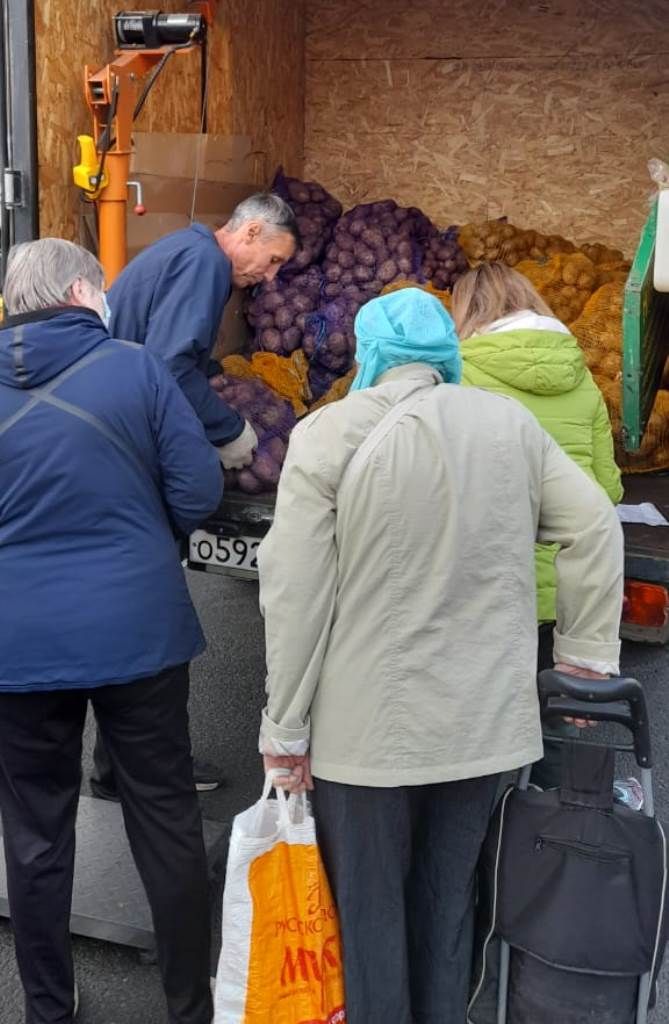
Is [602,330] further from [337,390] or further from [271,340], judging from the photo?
[271,340]

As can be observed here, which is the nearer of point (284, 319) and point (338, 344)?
point (338, 344)

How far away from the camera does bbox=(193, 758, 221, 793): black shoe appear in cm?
384

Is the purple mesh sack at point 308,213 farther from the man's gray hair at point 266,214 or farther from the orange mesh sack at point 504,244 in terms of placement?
the man's gray hair at point 266,214

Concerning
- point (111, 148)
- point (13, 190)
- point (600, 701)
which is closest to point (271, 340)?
point (111, 148)

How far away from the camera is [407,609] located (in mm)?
2119

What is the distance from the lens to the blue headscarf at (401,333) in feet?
7.18

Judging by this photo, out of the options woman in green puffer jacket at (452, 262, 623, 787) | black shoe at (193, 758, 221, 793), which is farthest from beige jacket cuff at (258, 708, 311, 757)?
black shoe at (193, 758, 221, 793)

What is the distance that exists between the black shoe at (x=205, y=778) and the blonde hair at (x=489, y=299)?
5.77 ft

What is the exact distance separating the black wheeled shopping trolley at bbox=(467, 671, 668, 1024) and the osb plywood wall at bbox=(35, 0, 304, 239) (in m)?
2.37

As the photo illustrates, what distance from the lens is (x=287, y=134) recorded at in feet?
20.5

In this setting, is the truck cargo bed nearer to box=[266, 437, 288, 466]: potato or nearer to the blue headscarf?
box=[266, 437, 288, 466]: potato

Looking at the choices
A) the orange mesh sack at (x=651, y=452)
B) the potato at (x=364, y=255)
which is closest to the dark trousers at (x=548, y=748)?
the orange mesh sack at (x=651, y=452)

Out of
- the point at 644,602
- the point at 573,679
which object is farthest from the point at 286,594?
the point at 644,602

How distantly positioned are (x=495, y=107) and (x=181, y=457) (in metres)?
4.66
